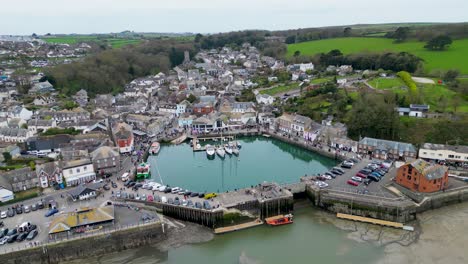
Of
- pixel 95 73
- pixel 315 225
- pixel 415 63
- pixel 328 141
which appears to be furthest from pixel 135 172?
pixel 415 63

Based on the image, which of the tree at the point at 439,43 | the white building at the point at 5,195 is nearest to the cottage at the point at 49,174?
the white building at the point at 5,195

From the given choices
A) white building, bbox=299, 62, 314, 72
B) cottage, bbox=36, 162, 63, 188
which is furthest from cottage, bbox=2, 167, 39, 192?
white building, bbox=299, 62, 314, 72

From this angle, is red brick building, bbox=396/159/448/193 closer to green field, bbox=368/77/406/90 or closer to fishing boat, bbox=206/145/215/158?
fishing boat, bbox=206/145/215/158

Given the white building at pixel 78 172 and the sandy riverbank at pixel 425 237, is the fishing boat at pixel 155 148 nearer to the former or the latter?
the white building at pixel 78 172

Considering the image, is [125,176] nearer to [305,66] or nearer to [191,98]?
[191,98]

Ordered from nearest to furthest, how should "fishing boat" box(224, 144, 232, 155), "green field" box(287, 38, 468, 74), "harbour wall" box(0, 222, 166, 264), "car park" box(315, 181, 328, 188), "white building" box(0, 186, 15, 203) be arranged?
"harbour wall" box(0, 222, 166, 264)
"white building" box(0, 186, 15, 203)
"car park" box(315, 181, 328, 188)
"fishing boat" box(224, 144, 232, 155)
"green field" box(287, 38, 468, 74)

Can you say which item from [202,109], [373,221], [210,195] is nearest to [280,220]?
[210,195]
